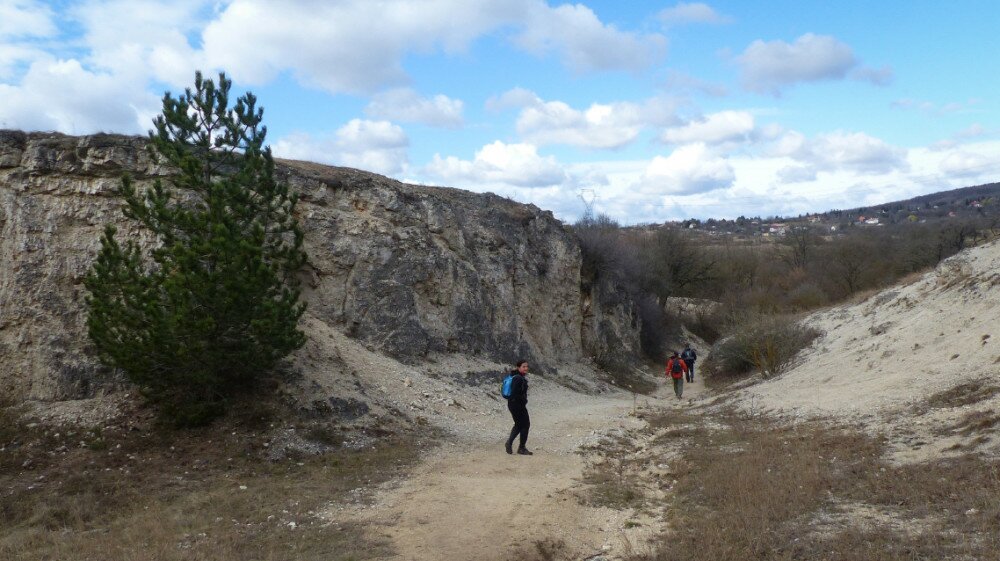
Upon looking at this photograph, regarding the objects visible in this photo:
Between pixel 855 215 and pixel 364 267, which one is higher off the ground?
pixel 855 215

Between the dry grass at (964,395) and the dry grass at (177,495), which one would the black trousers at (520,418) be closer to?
the dry grass at (177,495)

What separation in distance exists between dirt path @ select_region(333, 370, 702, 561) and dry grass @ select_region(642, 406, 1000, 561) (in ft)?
A: 3.21

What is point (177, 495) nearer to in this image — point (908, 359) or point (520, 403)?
point (520, 403)

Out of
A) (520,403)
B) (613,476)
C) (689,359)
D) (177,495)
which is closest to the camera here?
(177,495)

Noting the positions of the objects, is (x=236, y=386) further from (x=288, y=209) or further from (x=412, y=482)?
(x=412, y=482)

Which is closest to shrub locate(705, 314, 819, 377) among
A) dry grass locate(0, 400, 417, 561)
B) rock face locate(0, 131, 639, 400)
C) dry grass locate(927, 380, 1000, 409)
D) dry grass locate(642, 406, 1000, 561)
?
rock face locate(0, 131, 639, 400)

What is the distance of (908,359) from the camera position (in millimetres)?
15266

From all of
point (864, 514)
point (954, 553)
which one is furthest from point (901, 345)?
point (954, 553)

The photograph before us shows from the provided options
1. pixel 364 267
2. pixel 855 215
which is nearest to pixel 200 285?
pixel 364 267

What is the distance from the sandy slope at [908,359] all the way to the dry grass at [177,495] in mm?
7300

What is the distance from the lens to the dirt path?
6.96 m

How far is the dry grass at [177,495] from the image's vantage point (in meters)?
7.10

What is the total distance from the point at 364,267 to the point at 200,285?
878 cm

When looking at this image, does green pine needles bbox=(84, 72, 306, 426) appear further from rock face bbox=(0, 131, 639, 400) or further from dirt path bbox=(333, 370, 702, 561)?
dirt path bbox=(333, 370, 702, 561)
